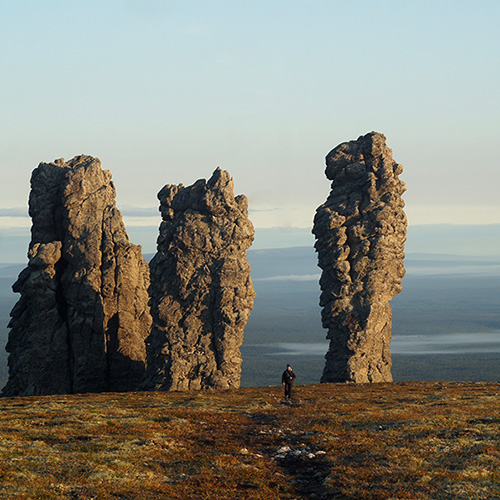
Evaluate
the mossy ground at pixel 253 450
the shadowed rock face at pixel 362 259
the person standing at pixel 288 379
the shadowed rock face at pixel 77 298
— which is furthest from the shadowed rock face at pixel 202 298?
the mossy ground at pixel 253 450

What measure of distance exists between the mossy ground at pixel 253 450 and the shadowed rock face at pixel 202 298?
74.9 ft

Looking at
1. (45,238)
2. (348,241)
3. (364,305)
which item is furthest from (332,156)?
(45,238)

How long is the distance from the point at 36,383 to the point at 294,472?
6235cm

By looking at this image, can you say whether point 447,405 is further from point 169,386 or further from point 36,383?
point 36,383

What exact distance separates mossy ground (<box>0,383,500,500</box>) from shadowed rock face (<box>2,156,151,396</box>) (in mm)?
29955

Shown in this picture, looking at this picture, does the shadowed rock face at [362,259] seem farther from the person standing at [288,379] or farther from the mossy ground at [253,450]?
the mossy ground at [253,450]

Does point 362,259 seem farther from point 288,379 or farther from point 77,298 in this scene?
point 77,298

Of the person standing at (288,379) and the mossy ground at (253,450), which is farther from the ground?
the person standing at (288,379)

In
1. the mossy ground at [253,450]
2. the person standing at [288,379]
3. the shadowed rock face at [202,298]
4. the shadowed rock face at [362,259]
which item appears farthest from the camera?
the shadowed rock face at [362,259]

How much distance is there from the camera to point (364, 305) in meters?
83.4

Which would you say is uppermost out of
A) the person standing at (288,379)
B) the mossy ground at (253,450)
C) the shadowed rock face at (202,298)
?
the shadowed rock face at (202,298)

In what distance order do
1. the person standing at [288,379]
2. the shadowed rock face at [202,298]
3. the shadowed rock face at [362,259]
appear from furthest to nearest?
the shadowed rock face at [362,259], the shadowed rock face at [202,298], the person standing at [288,379]

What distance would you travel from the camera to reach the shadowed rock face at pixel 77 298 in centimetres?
8738

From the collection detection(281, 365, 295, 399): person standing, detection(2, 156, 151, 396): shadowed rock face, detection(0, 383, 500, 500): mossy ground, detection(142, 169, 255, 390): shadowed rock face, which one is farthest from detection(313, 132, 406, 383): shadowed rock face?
detection(2, 156, 151, 396): shadowed rock face
